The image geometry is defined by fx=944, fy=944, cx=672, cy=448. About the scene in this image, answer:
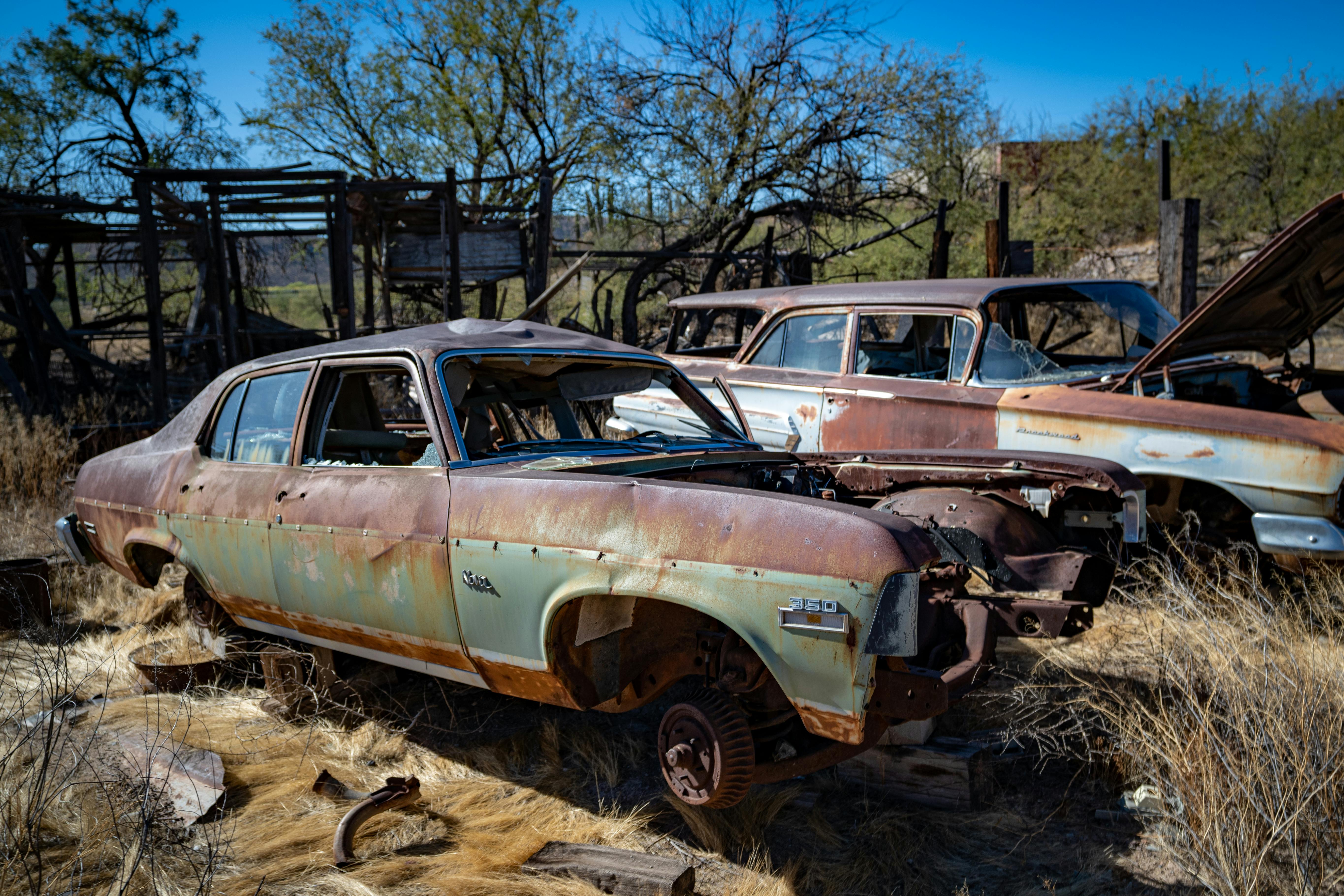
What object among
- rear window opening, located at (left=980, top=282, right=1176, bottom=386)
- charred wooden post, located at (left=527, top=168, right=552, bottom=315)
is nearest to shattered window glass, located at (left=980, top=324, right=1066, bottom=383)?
rear window opening, located at (left=980, top=282, right=1176, bottom=386)

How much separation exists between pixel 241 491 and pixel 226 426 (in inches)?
24.4

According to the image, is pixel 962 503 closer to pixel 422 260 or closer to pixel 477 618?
pixel 477 618

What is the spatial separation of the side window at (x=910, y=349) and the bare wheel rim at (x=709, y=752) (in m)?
3.72

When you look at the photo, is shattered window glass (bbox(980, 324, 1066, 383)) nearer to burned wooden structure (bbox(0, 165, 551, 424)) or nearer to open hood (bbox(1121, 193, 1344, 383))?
open hood (bbox(1121, 193, 1344, 383))

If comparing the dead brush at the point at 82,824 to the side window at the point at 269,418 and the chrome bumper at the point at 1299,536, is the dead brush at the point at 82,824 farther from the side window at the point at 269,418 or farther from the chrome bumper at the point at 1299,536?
the chrome bumper at the point at 1299,536

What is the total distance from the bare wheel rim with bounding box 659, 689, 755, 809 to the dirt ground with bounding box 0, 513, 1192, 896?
14.6 inches

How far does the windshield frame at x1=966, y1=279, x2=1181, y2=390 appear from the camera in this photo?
561 centimetres

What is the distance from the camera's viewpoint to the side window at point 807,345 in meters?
6.39

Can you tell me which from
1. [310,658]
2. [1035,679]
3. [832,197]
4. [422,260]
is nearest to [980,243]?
[832,197]

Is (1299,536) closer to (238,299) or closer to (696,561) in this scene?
(696,561)

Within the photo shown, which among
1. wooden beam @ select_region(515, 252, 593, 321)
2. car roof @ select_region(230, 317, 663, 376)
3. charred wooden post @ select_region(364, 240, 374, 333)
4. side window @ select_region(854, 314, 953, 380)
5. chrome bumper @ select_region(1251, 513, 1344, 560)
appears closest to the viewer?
car roof @ select_region(230, 317, 663, 376)

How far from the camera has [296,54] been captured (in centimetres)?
1914

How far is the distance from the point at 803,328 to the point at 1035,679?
10.2 feet

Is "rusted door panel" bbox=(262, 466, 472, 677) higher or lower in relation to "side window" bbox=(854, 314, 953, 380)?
lower
